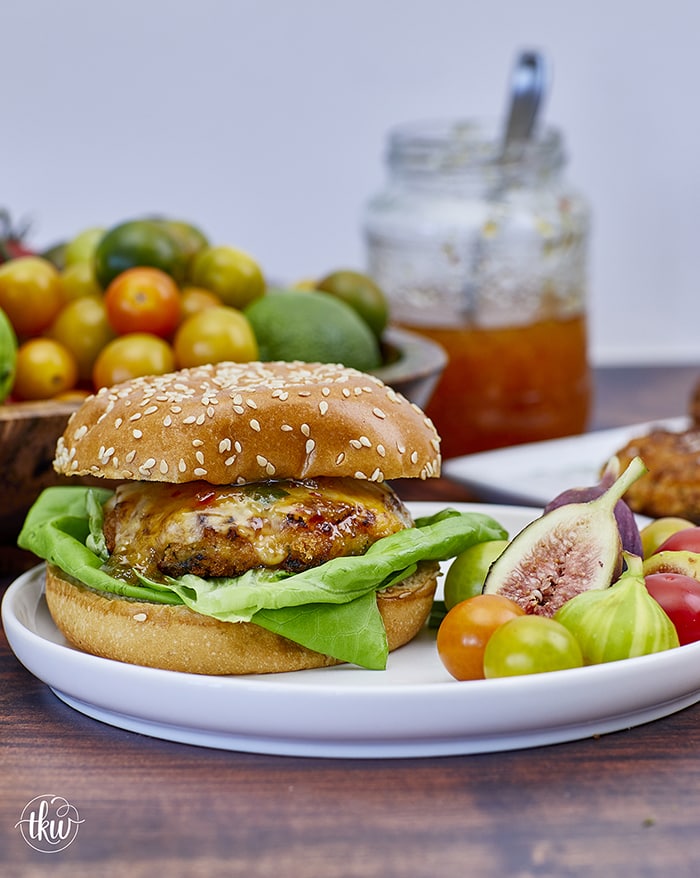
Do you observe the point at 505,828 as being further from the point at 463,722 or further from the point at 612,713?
the point at 612,713

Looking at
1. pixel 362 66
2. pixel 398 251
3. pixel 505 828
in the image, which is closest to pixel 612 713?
pixel 505 828

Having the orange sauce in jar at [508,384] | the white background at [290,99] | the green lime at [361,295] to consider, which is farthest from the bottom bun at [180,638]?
the white background at [290,99]

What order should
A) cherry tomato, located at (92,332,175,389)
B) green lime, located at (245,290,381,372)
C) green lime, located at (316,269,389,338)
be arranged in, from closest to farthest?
1. cherry tomato, located at (92,332,175,389)
2. green lime, located at (245,290,381,372)
3. green lime, located at (316,269,389,338)

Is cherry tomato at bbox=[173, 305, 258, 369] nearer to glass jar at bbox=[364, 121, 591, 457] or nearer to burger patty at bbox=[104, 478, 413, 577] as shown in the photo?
burger patty at bbox=[104, 478, 413, 577]

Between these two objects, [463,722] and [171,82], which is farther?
[171,82]

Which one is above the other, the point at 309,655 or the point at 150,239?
the point at 150,239

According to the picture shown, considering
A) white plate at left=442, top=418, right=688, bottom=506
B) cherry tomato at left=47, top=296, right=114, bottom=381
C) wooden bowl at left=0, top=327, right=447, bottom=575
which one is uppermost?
cherry tomato at left=47, top=296, right=114, bottom=381

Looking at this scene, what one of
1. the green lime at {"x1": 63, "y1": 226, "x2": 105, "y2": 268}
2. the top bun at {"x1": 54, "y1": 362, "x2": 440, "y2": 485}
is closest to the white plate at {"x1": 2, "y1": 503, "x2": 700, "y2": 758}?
the top bun at {"x1": 54, "y1": 362, "x2": 440, "y2": 485}

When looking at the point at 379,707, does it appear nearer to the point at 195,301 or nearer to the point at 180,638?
the point at 180,638
